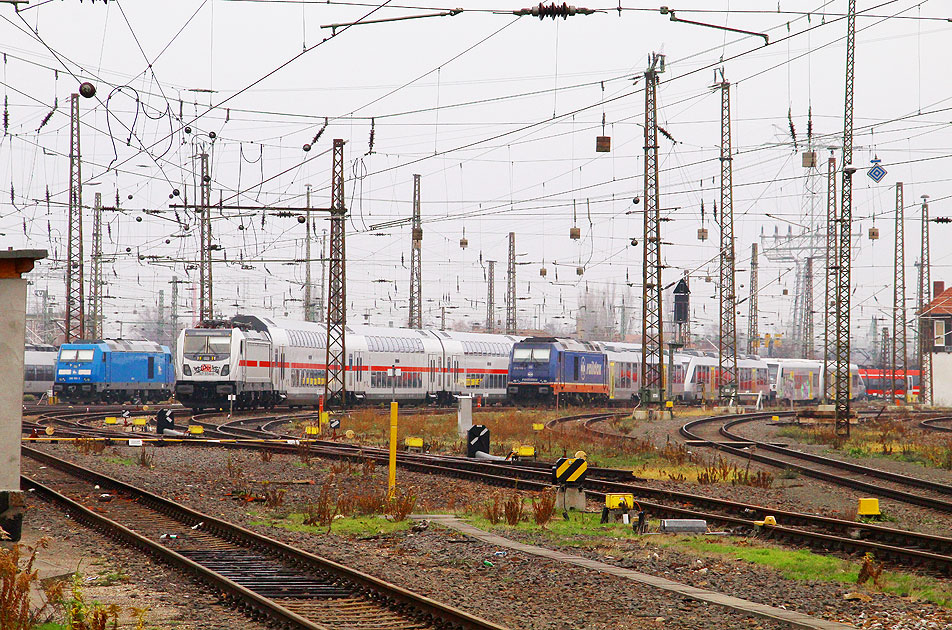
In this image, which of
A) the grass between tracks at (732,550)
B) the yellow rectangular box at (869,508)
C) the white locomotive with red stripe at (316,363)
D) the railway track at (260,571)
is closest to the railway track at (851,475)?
the yellow rectangular box at (869,508)

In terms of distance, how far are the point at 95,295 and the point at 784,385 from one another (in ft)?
146

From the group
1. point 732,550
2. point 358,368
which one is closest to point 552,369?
point 358,368

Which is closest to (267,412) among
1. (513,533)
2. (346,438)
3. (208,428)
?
(208,428)

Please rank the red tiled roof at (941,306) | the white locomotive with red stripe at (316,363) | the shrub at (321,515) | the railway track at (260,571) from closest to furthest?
1. the railway track at (260,571)
2. the shrub at (321,515)
3. the white locomotive with red stripe at (316,363)
4. the red tiled roof at (941,306)

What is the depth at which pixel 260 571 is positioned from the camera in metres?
10.5

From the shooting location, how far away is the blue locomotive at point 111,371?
53.7 m

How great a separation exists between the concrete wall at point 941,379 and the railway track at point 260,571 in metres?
57.1

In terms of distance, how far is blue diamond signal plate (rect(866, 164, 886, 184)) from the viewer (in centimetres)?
3164

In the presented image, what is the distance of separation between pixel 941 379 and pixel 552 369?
2671 cm

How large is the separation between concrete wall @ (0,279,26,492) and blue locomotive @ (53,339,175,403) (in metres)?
45.0

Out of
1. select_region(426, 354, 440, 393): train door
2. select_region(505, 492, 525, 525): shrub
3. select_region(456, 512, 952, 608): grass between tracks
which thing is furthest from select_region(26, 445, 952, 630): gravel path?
select_region(426, 354, 440, 393): train door

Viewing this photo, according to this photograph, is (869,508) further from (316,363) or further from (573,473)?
(316,363)

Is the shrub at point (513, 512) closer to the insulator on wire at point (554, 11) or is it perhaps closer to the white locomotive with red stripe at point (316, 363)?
the insulator on wire at point (554, 11)

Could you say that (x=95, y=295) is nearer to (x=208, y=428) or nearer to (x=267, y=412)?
(x=267, y=412)
